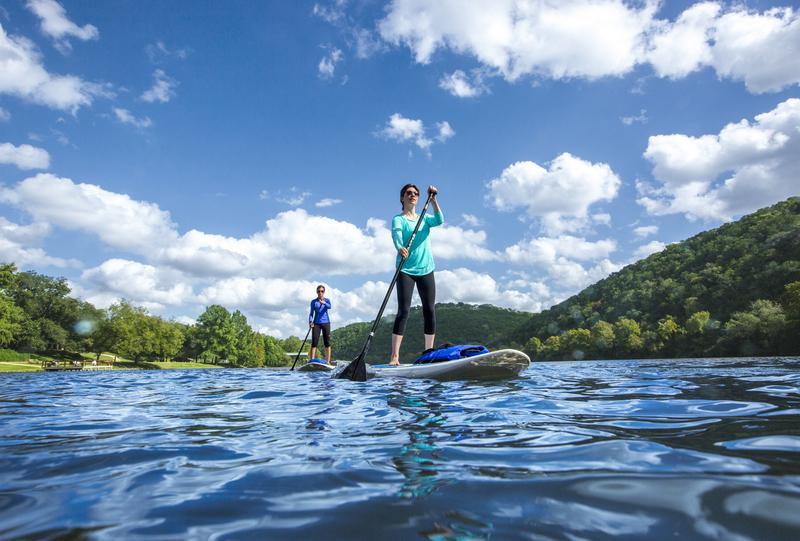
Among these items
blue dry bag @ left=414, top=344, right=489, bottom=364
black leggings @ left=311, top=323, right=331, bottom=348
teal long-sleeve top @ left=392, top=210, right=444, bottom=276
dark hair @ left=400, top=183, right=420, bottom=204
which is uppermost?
dark hair @ left=400, top=183, right=420, bottom=204

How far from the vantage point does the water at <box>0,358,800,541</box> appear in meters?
1.39

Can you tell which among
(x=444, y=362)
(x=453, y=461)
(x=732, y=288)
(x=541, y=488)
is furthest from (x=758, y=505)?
(x=732, y=288)

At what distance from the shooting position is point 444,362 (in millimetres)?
6898

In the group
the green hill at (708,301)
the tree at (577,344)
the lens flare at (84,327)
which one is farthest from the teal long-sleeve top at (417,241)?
the lens flare at (84,327)

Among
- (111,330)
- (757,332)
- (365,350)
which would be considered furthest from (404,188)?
(111,330)

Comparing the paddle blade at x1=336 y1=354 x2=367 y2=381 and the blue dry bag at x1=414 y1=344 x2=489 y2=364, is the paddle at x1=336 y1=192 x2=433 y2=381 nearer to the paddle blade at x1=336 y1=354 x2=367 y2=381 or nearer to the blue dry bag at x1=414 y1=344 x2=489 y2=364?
the paddle blade at x1=336 y1=354 x2=367 y2=381

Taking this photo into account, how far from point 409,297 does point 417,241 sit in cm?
107

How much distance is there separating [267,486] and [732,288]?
90.5 meters

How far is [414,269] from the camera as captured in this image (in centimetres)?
830

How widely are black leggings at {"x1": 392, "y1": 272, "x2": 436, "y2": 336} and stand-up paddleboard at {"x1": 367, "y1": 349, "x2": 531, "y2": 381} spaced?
0.90 meters

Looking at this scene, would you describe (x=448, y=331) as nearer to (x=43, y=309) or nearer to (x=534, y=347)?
(x=534, y=347)

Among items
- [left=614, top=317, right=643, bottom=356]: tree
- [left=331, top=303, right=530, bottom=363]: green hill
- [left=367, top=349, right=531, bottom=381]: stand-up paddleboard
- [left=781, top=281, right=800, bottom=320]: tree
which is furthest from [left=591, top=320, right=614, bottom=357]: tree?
[left=367, top=349, right=531, bottom=381]: stand-up paddleboard

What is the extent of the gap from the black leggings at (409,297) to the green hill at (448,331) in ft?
342

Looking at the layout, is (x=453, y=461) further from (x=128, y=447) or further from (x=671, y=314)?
(x=671, y=314)
